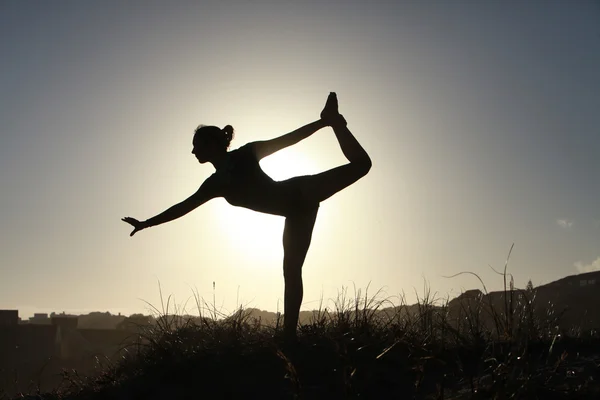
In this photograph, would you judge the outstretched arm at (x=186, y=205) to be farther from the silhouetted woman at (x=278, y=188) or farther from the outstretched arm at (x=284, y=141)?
the outstretched arm at (x=284, y=141)

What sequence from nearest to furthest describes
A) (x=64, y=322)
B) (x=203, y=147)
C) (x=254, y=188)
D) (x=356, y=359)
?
(x=356, y=359)
(x=254, y=188)
(x=203, y=147)
(x=64, y=322)

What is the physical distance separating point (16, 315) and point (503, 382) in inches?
2262

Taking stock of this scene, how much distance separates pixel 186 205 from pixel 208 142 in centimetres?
66

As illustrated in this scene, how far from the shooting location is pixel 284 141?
5.68 meters

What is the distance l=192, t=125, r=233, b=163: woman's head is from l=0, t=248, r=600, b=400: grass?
1.65 meters

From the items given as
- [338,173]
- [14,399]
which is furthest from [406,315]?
[14,399]

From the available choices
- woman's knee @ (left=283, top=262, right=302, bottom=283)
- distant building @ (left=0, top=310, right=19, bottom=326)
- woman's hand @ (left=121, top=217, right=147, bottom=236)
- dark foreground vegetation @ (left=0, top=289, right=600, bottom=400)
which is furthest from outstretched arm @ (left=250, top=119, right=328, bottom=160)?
distant building @ (left=0, top=310, right=19, bottom=326)

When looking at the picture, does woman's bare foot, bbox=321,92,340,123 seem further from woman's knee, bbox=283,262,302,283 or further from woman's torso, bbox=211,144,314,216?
woman's knee, bbox=283,262,302,283

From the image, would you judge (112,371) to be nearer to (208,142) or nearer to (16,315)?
(208,142)

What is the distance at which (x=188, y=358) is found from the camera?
16.0 feet

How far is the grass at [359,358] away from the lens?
144 inches

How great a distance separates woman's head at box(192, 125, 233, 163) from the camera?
5660 mm

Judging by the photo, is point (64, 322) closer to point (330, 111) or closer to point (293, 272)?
point (293, 272)

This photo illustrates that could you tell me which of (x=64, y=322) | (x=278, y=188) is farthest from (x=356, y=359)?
(x=64, y=322)
